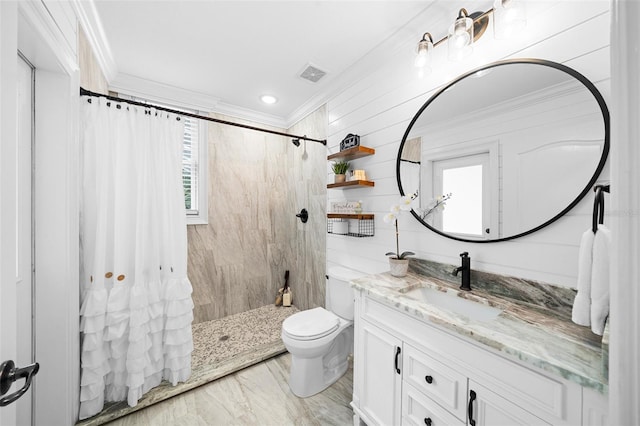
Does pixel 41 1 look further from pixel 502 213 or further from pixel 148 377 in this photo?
pixel 502 213

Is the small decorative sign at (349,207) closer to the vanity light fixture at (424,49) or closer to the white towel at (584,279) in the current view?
the vanity light fixture at (424,49)

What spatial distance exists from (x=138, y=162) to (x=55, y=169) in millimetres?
409

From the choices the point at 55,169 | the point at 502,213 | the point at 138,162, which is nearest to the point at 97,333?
the point at 55,169

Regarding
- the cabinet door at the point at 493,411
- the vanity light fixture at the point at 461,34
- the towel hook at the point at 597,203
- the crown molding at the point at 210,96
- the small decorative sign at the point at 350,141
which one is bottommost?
the cabinet door at the point at 493,411

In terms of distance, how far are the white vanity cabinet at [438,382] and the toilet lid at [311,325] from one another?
32 centimetres

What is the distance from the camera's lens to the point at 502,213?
1.26 meters

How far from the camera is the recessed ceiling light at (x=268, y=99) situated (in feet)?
8.40

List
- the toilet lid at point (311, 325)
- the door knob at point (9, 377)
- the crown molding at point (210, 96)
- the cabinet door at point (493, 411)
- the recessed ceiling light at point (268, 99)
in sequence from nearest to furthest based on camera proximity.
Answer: the door knob at point (9, 377) → the cabinet door at point (493, 411) → the crown molding at point (210, 96) → the toilet lid at point (311, 325) → the recessed ceiling light at point (268, 99)

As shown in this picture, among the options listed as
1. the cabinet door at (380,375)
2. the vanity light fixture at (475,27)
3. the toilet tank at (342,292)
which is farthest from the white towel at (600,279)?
the toilet tank at (342,292)

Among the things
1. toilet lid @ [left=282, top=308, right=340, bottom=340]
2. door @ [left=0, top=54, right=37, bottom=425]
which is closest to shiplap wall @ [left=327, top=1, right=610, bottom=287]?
toilet lid @ [left=282, top=308, right=340, bottom=340]

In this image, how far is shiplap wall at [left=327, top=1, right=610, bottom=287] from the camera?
1041 millimetres

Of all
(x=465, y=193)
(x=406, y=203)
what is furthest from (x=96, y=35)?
(x=465, y=193)

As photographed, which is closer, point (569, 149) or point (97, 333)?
point (569, 149)

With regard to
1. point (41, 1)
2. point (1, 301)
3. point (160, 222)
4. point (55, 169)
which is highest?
point (41, 1)
